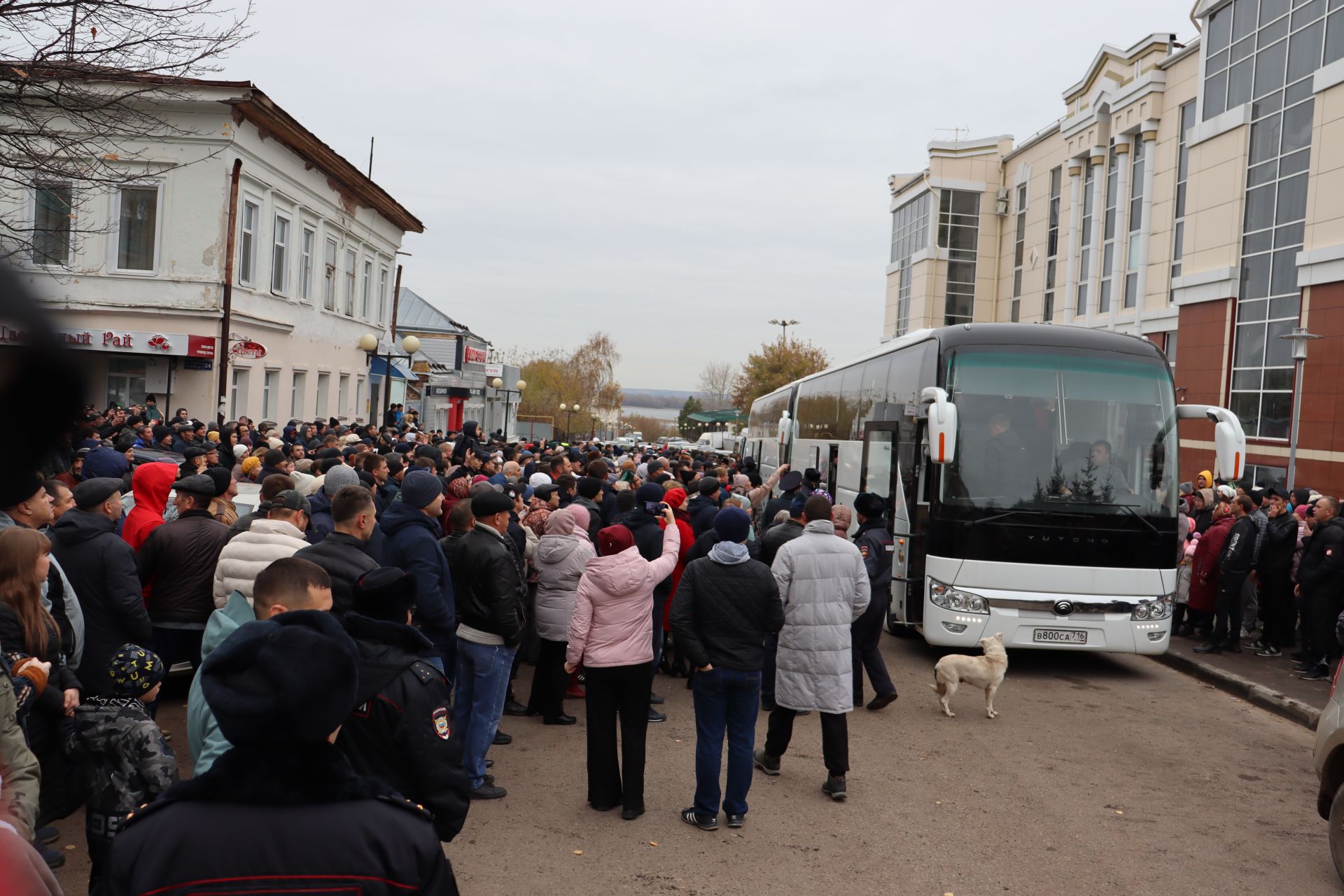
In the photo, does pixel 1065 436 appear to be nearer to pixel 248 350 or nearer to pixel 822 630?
pixel 822 630

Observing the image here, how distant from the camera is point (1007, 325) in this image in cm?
1245

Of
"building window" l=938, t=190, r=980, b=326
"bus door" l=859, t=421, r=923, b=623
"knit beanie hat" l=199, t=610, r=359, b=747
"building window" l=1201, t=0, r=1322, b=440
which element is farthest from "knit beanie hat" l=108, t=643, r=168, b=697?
"building window" l=938, t=190, r=980, b=326

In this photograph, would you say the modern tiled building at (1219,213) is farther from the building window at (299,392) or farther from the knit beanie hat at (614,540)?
the knit beanie hat at (614,540)

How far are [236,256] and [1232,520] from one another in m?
20.6

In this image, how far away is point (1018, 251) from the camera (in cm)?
5044

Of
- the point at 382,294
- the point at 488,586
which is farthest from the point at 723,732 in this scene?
the point at 382,294

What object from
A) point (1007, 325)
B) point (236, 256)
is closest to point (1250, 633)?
point (1007, 325)

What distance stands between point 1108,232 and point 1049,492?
105 feet

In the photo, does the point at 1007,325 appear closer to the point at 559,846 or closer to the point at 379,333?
the point at 559,846

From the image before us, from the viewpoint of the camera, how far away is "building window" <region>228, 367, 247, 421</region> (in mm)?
24609

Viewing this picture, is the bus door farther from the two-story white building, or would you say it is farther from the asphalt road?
the two-story white building

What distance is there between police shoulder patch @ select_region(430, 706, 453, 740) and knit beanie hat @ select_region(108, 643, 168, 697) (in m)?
1.69

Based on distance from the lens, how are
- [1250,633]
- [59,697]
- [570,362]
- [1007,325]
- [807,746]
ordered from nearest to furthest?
[59,697]
[807,746]
[1007,325]
[1250,633]
[570,362]

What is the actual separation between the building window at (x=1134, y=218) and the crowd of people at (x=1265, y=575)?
24558mm
